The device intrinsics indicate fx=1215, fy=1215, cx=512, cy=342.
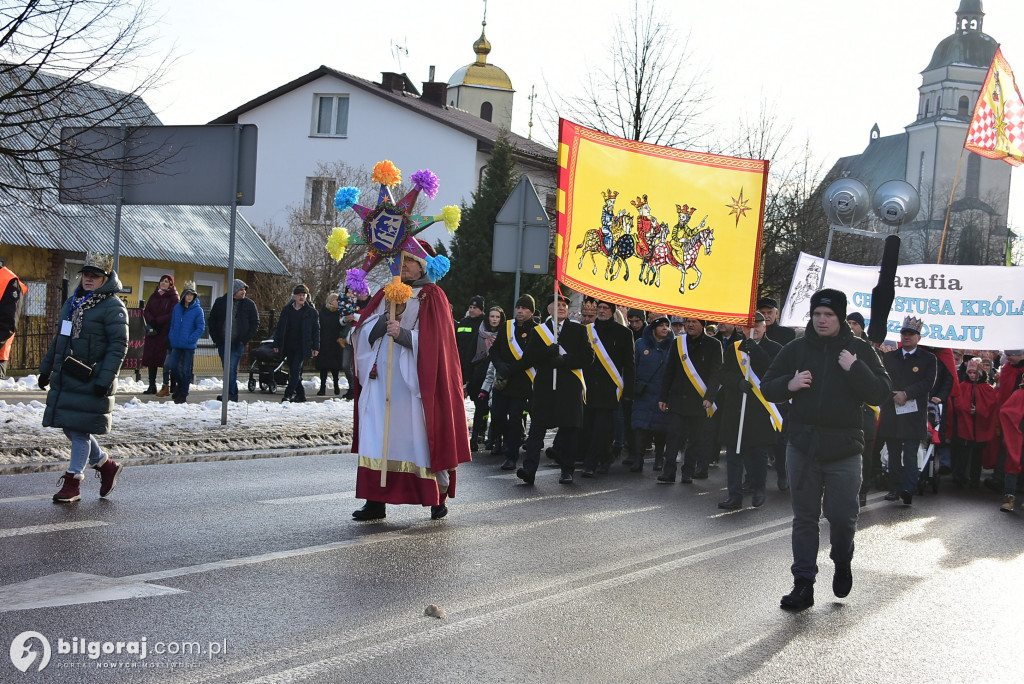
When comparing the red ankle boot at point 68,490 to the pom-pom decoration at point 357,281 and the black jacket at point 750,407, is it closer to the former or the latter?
the pom-pom decoration at point 357,281

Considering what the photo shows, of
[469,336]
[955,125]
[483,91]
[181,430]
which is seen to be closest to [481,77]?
[483,91]

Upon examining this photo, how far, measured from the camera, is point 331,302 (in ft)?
68.0

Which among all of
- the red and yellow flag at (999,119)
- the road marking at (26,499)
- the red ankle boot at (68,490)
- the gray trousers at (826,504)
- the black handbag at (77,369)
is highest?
the red and yellow flag at (999,119)

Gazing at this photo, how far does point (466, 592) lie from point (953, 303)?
10.3 m

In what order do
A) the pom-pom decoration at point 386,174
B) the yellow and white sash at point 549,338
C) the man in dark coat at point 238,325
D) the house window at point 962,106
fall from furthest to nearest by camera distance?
the house window at point 962,106 < the man in dark coat at point 238,325 < the yellow and white sash at point 549,338 < the pom-pom decoration at point 386,174

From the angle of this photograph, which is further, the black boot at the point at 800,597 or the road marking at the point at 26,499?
the road marking at the point at 26,499

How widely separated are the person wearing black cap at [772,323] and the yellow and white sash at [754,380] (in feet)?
2.12

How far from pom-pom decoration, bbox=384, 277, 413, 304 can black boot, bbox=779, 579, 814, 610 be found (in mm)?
3508

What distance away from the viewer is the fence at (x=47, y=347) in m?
22.8

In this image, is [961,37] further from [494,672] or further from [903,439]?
[494,672]

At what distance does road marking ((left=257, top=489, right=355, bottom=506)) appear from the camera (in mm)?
9688

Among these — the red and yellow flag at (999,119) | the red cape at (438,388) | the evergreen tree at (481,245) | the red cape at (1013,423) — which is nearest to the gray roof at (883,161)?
the evergreen tree at (481,245)

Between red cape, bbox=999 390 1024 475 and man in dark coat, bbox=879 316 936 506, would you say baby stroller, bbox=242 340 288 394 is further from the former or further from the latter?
red cape, bbox=999 390 1024 475

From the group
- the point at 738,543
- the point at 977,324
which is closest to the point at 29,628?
the point at 738,543
